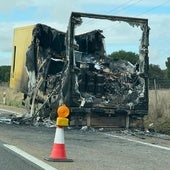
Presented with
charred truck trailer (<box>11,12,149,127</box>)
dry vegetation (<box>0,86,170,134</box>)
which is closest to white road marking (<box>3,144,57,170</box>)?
charred truck trailer (<box>11,12,149,127</box>)

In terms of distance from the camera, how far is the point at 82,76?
1777cm

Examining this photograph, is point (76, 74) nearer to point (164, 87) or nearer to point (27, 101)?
point (27, 101)

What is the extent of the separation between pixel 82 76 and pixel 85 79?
233 mm

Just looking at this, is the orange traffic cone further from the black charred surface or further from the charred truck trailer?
the black charred surface

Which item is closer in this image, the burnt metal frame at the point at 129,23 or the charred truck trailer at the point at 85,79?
the burnt metal frame at the point at 129,23

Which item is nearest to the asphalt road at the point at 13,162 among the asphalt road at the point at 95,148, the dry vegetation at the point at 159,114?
the asphalt road at the point at 95,148

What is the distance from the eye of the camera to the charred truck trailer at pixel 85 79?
17203mm

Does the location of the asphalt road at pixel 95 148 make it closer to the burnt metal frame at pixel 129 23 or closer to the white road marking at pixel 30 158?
the white road marking at pixel 30 158

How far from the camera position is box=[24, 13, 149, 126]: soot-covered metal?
17188 mm

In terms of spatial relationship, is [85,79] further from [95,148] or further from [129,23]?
[95,148]

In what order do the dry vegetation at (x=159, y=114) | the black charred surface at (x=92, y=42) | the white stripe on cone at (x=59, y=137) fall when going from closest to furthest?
the white stripe on cone at (x=59, y=137) → the dry vegetation at (x=159, y=114) → the black charred surface at (x=92, y=42)

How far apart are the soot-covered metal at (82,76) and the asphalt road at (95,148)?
107cm

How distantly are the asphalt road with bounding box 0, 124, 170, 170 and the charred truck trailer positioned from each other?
1.02 metres

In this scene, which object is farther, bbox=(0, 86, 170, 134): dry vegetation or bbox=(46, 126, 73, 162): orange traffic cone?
bbox=(0, 86, 170, 134): dry vegetation
